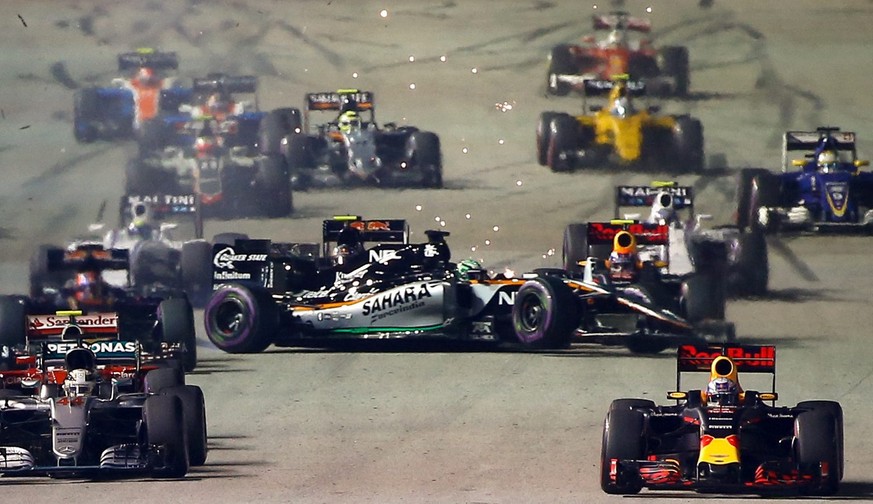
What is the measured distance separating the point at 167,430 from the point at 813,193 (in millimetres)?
18471

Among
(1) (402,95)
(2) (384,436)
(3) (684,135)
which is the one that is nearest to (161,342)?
(2) (384,436)

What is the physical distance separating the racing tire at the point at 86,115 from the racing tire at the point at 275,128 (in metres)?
4.00

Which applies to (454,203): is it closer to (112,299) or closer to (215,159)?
(215,159)

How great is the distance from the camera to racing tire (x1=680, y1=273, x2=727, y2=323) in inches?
1220

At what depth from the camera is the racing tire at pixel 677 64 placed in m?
50.1

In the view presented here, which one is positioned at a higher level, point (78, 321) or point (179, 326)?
point (78, 321)

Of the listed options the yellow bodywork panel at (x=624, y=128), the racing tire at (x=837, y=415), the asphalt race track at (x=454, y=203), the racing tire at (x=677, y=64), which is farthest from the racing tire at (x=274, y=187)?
the racing tire at (x=837, y=415)

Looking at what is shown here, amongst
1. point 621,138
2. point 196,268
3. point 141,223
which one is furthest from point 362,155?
point 196,268

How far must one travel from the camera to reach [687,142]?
143ft

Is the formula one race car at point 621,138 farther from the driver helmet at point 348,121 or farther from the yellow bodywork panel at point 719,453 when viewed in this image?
the yellow bodywork panel at point 719,453

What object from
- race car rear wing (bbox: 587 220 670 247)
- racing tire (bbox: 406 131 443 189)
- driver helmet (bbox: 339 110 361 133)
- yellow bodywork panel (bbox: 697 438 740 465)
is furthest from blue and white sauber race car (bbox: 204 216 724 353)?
driver helmet (bbox: 339 110 361 133)

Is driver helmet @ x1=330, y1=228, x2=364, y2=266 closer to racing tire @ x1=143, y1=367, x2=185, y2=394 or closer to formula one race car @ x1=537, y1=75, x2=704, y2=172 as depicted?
racing tire @ x1=143, y1=367, x2=185, y2=394

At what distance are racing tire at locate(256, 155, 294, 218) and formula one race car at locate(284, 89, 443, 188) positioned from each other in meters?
1.53

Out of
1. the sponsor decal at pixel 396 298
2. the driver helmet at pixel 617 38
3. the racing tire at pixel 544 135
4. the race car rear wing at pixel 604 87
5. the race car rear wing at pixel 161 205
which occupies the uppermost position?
the driver helmet at pixel 617 38
